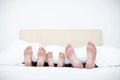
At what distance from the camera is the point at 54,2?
2426 millimetres

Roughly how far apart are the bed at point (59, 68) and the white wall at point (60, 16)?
103 mm

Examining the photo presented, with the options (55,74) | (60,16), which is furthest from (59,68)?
(60,16)

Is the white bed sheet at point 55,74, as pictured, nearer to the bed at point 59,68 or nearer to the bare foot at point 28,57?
the bed at point 59,68

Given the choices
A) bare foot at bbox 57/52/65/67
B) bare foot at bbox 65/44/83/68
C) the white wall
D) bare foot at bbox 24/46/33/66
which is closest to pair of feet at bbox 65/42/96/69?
bare foot at bbox 65/44/83/68

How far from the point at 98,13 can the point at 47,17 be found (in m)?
0.69

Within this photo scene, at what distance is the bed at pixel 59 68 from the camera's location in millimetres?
1090

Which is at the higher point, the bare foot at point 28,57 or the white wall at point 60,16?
the white wall at point 60,16

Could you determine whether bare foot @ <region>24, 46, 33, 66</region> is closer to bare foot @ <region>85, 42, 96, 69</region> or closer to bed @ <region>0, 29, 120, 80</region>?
bed @ <region>0, 29, 120, 80</region>

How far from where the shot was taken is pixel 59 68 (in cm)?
118

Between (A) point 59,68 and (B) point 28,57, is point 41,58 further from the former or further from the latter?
(A) point 59,68

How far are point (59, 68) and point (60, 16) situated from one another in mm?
1336

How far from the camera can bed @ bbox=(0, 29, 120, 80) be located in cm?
109

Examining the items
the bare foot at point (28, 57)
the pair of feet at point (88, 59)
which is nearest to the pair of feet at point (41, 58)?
the bare foot at point (28, 57)

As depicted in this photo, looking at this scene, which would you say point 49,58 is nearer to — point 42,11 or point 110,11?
point 42,11
